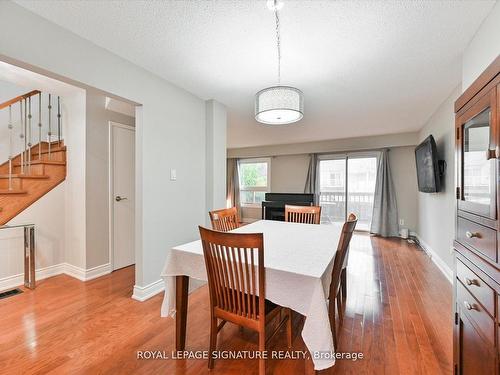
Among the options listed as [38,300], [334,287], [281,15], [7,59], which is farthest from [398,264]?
[7,59]

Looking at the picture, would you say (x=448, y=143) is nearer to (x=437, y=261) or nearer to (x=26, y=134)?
(x=437, y=261)

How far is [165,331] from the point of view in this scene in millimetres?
1813

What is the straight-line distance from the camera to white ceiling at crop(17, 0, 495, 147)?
149 cm

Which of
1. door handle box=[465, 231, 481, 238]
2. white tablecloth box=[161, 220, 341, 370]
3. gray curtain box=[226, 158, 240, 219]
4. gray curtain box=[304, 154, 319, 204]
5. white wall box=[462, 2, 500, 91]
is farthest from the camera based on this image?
gray curtain box=[226, 158, 240, 219]

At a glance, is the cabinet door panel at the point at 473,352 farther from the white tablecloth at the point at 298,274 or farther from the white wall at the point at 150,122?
the white wall at the point at 150,122

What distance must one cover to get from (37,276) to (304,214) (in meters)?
3.30

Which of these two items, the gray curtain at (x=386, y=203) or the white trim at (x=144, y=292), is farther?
the gray curtain at (x=386, y=203)

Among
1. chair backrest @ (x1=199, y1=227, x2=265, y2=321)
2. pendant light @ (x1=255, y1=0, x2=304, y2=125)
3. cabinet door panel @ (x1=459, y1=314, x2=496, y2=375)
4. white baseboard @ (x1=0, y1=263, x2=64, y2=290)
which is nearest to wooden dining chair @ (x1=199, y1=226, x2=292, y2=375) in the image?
chair backrest @ (x1=199, y1=227, x2=265, y2=321)

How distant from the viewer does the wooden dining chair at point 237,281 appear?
118 centimetres

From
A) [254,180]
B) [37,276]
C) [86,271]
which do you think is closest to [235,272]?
[86,271]

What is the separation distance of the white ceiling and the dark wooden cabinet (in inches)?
34.6

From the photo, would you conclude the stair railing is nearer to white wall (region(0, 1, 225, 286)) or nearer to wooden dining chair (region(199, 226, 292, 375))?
white wall (region(0, 1, 225, 286))

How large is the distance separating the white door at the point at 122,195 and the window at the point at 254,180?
3.93m

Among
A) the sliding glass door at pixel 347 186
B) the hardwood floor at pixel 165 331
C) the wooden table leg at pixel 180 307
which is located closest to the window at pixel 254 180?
the sliding glass door at pixel 347 186
